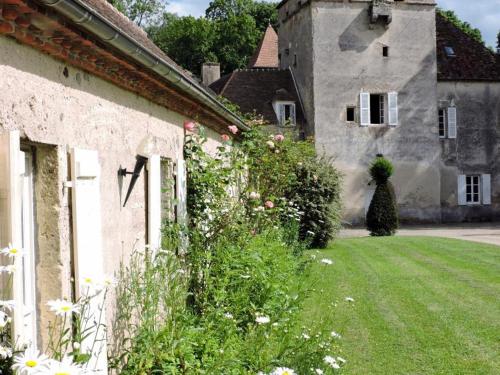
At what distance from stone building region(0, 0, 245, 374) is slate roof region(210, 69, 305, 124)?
22.4 m

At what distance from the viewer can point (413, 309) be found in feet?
30.3

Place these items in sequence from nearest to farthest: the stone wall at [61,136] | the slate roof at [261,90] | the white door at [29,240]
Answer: the stone wall at [61,136]
the white door at [29,240]
the slate roof at [261,90]

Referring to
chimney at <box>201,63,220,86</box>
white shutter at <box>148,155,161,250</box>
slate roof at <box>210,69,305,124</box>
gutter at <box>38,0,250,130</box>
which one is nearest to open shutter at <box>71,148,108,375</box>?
gutter at <box>38,0,250,130</box>

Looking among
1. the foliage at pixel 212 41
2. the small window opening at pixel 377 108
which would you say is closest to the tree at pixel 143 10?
the foliage at pixel 212 41

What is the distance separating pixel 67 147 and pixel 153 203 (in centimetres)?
196

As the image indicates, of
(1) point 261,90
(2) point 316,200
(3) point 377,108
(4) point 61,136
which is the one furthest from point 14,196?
(1) point 261,90

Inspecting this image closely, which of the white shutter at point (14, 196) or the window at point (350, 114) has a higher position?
the window at point (350, 114)

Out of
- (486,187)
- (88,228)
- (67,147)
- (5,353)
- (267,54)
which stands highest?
(267,54)

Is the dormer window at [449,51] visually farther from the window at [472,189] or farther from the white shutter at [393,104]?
the window at [472,189]

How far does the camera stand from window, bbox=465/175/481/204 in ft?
96.7

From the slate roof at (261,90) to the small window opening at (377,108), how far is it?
9.88ft

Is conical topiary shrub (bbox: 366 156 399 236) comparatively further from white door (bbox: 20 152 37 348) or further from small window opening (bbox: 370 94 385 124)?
white door (bbox: 20 152 37 348)

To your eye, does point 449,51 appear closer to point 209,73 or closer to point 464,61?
point 464,61

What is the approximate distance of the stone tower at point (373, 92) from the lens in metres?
27.2
